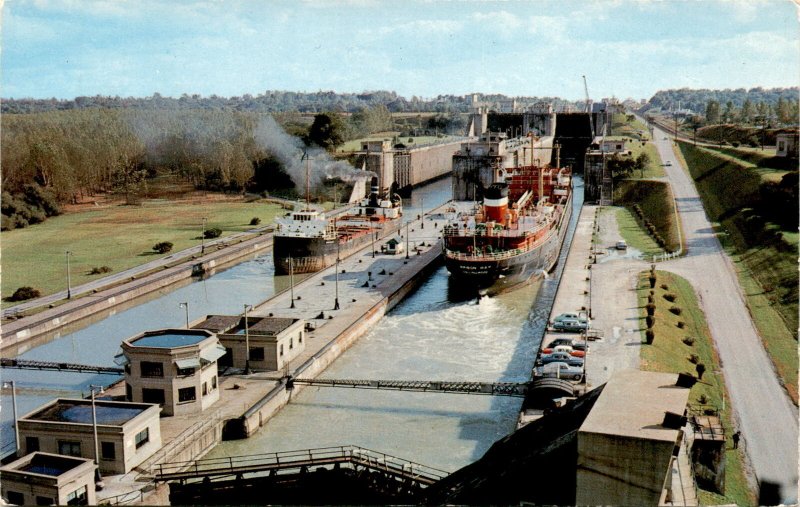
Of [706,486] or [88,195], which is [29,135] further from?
[706,486]

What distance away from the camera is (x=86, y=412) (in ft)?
56.6

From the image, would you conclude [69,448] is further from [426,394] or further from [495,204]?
[495,204]

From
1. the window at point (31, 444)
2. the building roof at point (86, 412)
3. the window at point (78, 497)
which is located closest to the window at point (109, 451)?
the building roof at point (86, 412)

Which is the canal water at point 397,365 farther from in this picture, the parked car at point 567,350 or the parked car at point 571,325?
the parked car at point 571,325

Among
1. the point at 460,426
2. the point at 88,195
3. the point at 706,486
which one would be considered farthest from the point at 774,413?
the point at 88,195

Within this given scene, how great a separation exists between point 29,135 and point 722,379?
6047 centimetres

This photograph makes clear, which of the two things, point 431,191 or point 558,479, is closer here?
point 558,479

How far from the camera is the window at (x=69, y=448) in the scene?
54.0 ft

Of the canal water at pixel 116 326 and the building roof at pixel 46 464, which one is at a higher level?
the building roof at pixel 46 464

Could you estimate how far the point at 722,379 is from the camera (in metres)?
22.3

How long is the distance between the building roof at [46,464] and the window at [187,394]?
4.36m

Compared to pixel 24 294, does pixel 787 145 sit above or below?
above

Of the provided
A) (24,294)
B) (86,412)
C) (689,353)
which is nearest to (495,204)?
(689,353)

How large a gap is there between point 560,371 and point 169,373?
10.3 m
